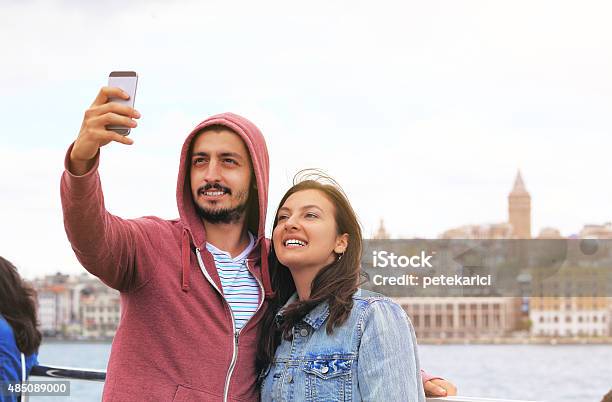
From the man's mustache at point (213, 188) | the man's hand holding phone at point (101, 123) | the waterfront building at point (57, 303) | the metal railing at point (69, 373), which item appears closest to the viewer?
→ the man's hand holding phone at point (101, 123)

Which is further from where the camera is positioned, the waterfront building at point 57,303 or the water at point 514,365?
the waterfront building at point 57,303

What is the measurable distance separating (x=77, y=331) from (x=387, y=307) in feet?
140

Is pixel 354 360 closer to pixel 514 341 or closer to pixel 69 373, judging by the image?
pixel 69 373

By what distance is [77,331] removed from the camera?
4294 centimetres

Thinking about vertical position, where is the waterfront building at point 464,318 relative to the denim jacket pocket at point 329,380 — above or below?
below

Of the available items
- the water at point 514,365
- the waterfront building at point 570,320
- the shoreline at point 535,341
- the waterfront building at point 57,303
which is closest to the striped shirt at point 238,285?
the water at point 514,365

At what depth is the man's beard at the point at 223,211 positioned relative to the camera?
81.2 inches

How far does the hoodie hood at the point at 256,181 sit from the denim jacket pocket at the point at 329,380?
9.8 inches

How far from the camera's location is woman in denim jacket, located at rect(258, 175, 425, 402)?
6.12 ft

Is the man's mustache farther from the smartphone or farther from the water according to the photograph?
the water

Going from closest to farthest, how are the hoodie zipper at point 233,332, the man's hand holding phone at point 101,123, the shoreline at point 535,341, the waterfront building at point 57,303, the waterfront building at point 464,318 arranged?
the man's hand holding phone at point 101,123
the hoodie zipper at point 233,332
the waterfront building at point 57,303
the waterfront building at point 464,318
the shoreline at point 535,341

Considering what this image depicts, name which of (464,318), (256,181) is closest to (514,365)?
(464,318)

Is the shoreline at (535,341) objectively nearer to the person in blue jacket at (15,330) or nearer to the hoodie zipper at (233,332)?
the person in blue jacket at (15,330)

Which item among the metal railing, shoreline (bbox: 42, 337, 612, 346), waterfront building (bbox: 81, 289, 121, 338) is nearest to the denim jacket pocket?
the metal railing
